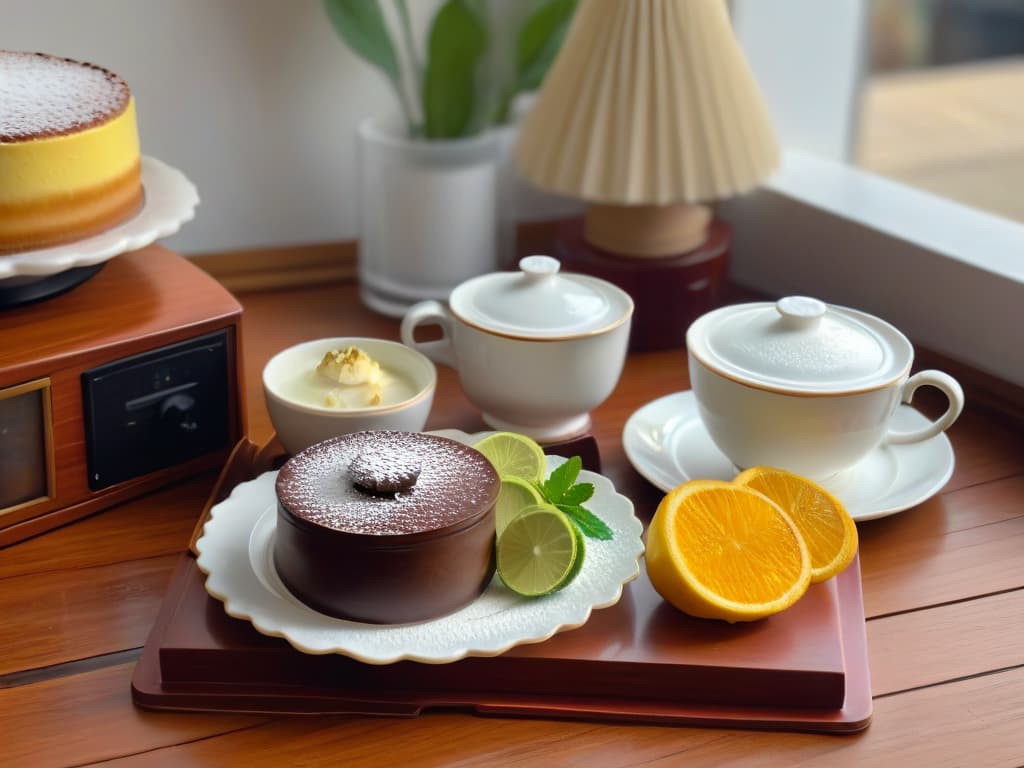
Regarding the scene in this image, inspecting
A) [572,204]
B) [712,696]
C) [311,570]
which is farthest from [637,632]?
[572,204]

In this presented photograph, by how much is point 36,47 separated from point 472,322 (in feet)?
1.57

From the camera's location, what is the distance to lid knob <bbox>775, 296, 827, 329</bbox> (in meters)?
0.80

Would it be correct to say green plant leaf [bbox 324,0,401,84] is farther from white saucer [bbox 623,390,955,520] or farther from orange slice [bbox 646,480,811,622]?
orange slice [bbox 646,480,811,622]

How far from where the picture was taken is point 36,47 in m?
1.04

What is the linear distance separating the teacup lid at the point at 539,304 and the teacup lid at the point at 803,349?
7 cm

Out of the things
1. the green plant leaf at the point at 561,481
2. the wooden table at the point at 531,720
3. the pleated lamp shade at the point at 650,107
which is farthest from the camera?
the pleated lamp shade at the point at 650,107

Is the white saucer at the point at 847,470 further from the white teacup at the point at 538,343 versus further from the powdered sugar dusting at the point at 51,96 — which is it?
the powdered sugar dusting at the point at 51,96

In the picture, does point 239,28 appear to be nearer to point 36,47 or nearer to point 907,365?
point 36,47

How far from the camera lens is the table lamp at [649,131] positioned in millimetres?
1009

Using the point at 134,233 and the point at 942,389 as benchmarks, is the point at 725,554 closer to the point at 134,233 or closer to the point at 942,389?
the point at 942,389

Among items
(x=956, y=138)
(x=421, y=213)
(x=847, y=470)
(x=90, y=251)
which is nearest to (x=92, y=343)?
(x=90, y=251)

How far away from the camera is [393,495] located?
68 cm

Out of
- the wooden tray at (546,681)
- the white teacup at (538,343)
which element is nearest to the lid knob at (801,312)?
the white teacup at (538,343)

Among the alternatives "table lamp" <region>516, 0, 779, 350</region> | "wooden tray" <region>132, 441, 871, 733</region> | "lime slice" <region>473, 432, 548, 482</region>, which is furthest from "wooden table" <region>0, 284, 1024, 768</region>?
"table lamp" <region>516, 0, 779, 350</region>
